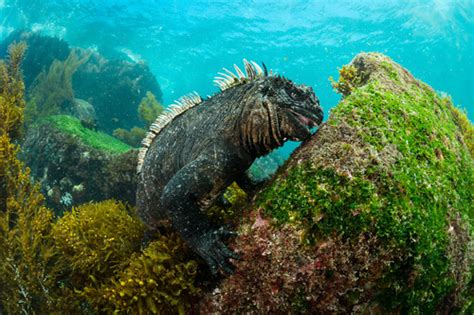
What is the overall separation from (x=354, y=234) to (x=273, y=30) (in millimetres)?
44542

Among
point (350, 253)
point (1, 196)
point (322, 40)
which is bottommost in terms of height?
point (1, 196)

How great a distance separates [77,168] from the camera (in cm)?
948

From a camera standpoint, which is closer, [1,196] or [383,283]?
[383,283]

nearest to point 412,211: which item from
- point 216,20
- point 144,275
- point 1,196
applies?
point 144,275

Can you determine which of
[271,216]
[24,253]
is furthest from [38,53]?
[271,216]

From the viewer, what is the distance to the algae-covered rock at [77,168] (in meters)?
8.80

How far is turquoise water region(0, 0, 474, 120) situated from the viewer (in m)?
34.8

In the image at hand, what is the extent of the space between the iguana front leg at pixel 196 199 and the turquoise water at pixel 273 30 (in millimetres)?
35593

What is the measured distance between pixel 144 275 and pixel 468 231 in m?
3.09

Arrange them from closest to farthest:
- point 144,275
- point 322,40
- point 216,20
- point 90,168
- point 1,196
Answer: point 144,275
point 1,196
point 90,168
point 216,20
point 322,40

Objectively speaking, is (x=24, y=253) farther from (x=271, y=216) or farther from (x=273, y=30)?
(x=273, y=30)

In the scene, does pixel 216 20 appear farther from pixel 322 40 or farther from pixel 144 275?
pixel 144 275

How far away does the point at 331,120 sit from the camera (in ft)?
9.26

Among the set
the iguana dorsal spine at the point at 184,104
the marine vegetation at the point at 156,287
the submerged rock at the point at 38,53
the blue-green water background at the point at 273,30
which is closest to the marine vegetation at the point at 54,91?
the submerged rock at the point at 38,53
